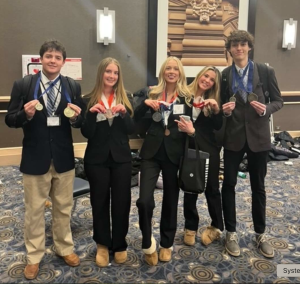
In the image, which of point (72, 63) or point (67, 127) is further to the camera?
point (72, 63)

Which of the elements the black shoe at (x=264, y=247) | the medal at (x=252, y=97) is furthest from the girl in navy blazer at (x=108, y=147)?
the black shoe at (x=264, y=247)

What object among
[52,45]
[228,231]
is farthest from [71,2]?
[228,231]

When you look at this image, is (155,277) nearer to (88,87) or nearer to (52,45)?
(52,45)

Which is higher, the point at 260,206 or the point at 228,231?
the point at 260,206

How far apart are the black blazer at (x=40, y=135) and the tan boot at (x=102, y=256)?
722mm

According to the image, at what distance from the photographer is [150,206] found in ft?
7.95

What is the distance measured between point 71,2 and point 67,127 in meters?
3.74

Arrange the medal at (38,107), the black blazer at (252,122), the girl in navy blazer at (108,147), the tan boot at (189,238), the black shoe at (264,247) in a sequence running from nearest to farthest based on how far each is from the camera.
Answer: the medal at (38,107)
the girl in navy blazer at (108,147)
the black blazer at (252,122)
the black shoe at (264,247)
the tan boot at (189,238)

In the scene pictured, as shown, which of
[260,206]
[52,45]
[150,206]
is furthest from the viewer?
[260,206]

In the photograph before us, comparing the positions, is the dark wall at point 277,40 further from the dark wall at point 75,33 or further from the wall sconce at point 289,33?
the dark wall at point 75,33

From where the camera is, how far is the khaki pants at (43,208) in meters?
2.32

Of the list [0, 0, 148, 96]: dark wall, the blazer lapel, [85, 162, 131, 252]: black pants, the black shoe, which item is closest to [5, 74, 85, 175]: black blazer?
[85, 162, 131, 252]: black pants

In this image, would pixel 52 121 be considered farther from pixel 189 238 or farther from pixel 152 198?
pixel 189 238

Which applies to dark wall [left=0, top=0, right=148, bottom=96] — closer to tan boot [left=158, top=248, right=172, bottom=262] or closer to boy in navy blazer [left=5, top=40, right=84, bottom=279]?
boy in navy blazer [left=5, top=40, right=84, bottom=279]
